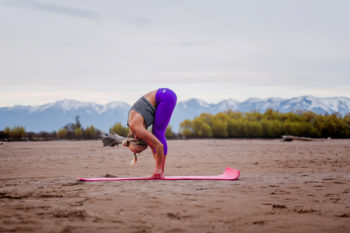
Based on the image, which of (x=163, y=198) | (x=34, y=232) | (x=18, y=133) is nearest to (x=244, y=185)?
(x=163, y=198)

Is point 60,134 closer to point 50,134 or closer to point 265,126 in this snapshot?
point 50,134

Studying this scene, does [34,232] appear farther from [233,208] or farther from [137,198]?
[233,208]

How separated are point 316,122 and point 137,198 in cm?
4550

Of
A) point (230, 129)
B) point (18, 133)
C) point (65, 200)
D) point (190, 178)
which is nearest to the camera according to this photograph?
point (65, 200)

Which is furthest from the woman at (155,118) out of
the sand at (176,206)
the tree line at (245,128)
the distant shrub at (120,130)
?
the distant shrub at (120,130)

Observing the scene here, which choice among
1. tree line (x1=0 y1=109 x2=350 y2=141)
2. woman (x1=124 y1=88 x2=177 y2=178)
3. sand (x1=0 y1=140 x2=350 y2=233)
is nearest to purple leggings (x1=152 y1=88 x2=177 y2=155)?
woman (x1=124 y1=88 x2=177 y2=178)

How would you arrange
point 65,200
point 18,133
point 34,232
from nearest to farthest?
point 34,232, point 65,200, point 18,133

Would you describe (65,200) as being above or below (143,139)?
below

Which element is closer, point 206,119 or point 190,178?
point 190,178

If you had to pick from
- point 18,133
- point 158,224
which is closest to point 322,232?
point 158,224

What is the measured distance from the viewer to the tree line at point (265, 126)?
141 feet

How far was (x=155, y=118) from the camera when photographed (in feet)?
27.4

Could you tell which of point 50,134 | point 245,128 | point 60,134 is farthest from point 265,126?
point 50,134

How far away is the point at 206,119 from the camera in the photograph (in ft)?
150
